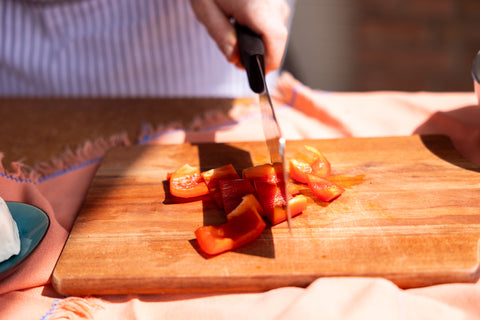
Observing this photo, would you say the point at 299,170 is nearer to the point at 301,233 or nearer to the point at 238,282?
the point at 301,233

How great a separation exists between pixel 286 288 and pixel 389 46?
3863mm

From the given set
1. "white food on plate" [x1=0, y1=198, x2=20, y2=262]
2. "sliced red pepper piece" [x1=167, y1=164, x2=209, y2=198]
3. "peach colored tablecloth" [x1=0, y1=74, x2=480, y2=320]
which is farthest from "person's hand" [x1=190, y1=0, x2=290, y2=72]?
"white food on plate" [x1=0, y1=198, x2=20, y2=262]

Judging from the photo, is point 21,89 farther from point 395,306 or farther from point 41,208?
point 395,306

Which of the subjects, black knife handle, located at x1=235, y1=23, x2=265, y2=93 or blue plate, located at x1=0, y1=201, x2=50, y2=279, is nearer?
blue plate, located at x1=0, y1=201, x2=50, y2=279

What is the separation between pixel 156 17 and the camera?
211 cm

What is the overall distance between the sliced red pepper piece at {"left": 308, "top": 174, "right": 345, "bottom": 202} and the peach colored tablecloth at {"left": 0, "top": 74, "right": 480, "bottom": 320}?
29cm

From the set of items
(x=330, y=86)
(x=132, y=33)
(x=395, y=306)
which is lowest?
(x=330, y=86)

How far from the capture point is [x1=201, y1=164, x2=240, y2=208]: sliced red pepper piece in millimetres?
1265

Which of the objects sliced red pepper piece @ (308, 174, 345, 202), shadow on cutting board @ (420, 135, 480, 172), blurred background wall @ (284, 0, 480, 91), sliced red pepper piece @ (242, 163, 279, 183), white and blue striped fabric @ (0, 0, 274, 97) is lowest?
blurred background wall @ (284, 0, 480, 91)

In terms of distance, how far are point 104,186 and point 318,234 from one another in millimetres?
660

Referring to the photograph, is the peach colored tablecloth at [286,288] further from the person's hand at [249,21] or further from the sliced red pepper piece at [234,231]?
the person's hand at [249,21]

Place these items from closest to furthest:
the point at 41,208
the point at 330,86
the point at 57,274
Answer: the point at 57,274
the point at 41,208
the point at 330,86

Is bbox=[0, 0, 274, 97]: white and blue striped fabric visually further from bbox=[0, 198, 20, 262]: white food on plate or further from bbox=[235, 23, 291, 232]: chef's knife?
bbox=[0, 198, 20, 262]: white food on plate

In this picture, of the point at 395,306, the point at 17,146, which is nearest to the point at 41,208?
the point at 17,146
